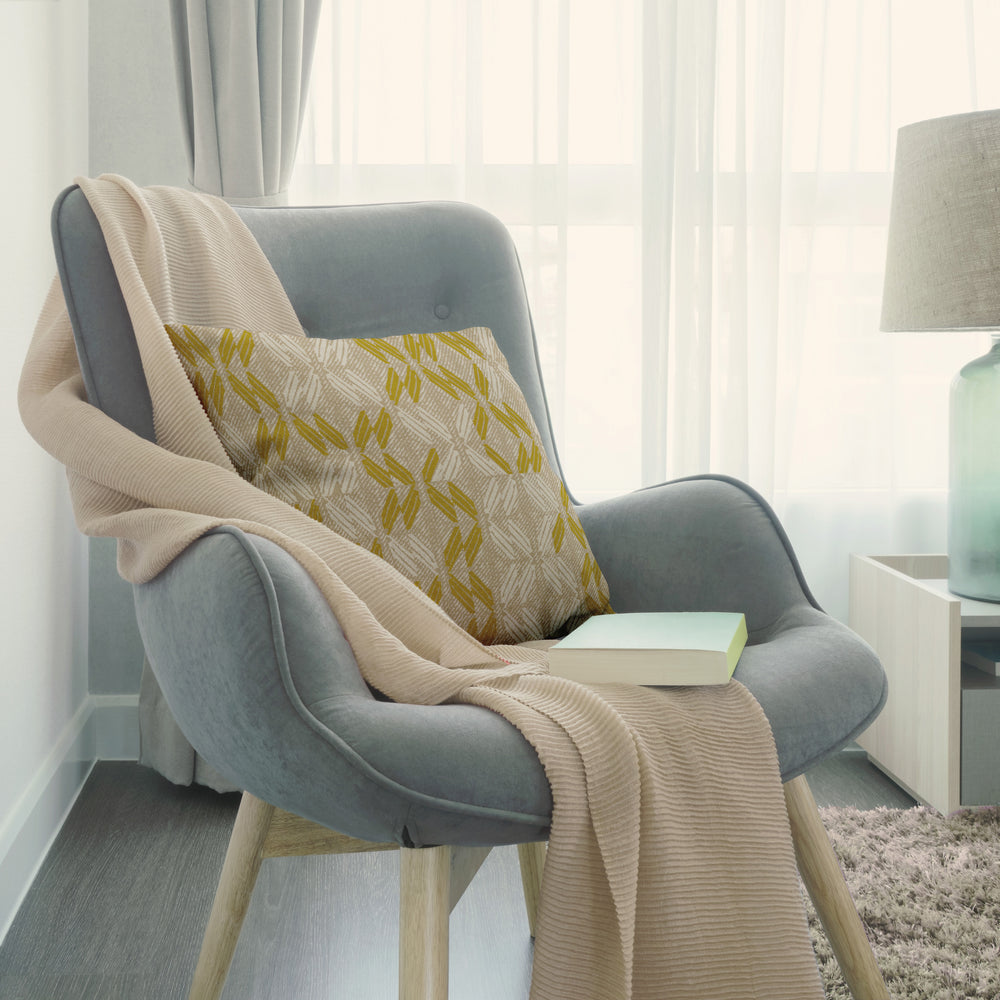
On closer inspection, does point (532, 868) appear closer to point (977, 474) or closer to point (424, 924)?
point (424, 924)

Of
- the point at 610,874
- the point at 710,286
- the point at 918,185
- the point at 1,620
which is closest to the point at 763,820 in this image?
the point at 610,874

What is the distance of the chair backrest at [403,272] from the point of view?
118cm

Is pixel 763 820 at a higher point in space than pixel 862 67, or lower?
lower

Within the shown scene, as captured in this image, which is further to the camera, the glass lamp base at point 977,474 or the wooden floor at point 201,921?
the glass lamp base at point 977,474

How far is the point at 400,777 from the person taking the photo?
62 cm

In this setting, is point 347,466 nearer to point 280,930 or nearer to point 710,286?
point 280,930

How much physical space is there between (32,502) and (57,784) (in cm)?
44

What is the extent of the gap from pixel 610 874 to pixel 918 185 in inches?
→ 47.9

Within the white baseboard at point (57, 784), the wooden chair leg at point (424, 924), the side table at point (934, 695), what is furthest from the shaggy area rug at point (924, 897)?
the white baseboard at point (57, 784)

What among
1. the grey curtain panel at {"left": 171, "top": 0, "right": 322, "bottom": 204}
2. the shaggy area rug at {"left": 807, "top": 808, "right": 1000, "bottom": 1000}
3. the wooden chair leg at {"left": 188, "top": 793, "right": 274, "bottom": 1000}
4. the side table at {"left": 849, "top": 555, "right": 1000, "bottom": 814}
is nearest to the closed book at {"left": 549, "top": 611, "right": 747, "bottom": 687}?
the wooden chair leg at {"left": 188, "top": 793, "right": 274, "bottom": 1000}

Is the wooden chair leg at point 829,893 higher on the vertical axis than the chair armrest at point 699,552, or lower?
lower

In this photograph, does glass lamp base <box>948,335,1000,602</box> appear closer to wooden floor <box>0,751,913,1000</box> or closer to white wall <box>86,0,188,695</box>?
wooden floor <box>0,751,913,1000</box>

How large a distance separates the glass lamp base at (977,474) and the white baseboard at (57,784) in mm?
1432

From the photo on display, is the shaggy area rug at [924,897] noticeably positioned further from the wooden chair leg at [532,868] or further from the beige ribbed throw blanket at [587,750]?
the beige ribbed throw blanket at [587,750]
